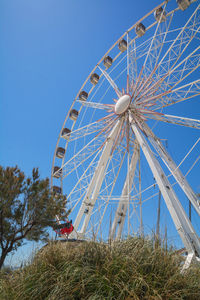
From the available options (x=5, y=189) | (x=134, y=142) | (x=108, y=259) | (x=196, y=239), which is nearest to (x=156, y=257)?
(x=108, y=259)

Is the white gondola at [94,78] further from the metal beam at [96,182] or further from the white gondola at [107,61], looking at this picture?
the metal beam at [96,182]

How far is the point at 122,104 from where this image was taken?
13.5 metres

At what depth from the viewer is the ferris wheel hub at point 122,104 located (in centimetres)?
1341

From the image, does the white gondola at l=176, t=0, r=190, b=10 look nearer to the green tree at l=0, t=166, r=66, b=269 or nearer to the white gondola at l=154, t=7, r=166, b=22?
the white gondola at l=154, t=7, r=166, b=22

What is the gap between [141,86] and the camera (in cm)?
1367

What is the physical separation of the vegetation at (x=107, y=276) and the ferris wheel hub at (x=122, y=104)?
9993 mm

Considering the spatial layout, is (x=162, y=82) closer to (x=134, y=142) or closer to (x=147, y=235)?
(x=134, y=142)

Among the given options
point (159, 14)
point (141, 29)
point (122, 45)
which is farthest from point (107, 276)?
point (122, 45)

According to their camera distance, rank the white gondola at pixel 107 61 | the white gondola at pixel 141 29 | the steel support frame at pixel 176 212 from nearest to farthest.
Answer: the steel support frame at pixel 176 212 → the white gondola at pixel 141 29 → the white gondola at pixel 107 61

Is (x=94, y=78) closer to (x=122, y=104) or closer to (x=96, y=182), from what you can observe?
(x=122, y=104)

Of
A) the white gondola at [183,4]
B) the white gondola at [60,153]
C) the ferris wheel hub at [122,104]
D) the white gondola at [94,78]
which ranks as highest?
the white gondola at [94,78]

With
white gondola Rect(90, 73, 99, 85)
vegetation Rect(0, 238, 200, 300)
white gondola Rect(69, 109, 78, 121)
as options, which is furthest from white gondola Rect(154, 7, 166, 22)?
vegetation Rect(0, 238, 200, 300)

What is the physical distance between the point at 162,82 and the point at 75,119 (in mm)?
7562

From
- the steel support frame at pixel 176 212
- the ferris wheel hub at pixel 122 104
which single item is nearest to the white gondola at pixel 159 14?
the ferris wheel hub at pixel 122 104
